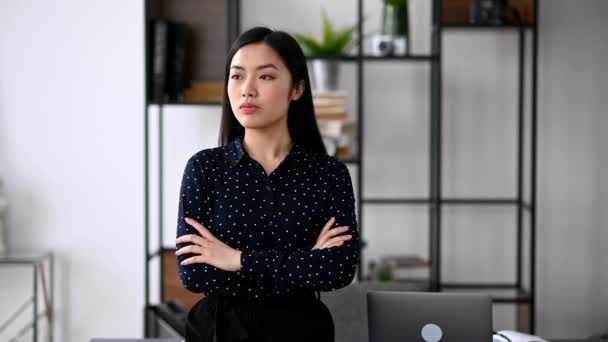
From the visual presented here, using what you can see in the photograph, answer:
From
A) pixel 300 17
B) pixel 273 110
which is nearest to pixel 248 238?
pixel 273 110

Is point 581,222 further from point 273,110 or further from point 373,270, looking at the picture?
point 273,110

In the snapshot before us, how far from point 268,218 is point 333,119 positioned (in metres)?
1.43

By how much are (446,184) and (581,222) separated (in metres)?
0.68

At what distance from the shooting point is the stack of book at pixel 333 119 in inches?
110

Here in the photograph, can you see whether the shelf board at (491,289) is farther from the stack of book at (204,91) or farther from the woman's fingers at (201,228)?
the woman's fingers at (201,228)

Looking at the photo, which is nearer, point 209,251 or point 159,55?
point 209,251

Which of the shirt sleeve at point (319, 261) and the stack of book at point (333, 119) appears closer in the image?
the shirt sleeve at point (319, 261)

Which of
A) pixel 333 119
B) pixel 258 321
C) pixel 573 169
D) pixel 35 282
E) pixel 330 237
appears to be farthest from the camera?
pixel 573 169

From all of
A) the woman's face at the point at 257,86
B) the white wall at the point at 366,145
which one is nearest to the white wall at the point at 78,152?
the white wall at the point at 366,145

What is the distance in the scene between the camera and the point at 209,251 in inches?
56.5

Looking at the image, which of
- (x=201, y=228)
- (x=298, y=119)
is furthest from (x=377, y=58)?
(x=201, y=228)

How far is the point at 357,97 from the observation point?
314 centimetres

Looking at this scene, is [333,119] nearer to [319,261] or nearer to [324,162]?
[324,162]

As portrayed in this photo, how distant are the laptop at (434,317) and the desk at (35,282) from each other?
2.11 metres
